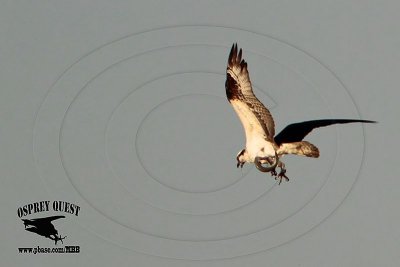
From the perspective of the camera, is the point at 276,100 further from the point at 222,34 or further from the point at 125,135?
the point at 125,135

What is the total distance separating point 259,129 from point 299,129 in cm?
66

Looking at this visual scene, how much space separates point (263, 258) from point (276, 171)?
3.38ft

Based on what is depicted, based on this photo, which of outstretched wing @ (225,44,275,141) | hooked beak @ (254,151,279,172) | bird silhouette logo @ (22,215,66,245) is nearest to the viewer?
outstretched wing @ (225,44,275,141)

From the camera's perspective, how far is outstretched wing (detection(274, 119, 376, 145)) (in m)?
9.74

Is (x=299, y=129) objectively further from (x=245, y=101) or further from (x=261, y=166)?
(x=245, y=101)

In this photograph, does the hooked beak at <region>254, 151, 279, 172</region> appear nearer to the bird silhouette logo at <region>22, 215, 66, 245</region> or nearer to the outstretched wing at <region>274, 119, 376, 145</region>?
the outstretched wing at <region>274, 119, 376, 145</region>


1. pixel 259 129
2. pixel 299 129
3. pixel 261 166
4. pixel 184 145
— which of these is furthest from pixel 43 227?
pixel 299 129

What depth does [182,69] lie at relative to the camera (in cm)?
1014

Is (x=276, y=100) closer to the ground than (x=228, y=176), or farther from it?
farther from it

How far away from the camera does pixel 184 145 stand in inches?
392

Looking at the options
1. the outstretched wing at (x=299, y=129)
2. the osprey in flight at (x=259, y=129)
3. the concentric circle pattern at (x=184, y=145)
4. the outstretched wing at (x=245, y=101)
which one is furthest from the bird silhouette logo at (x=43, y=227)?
the outstretched wing at (x=299, y=129)

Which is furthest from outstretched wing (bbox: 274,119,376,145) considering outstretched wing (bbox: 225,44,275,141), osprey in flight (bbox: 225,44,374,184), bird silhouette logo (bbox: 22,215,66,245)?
bird silhouette logo (bbox: 22,215,66,245)

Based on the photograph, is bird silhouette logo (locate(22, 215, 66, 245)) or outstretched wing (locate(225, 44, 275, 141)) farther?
bird silhouette logo (locate(22, 215, 66, 245))

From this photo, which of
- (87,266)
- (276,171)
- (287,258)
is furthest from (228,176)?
(87,266)
